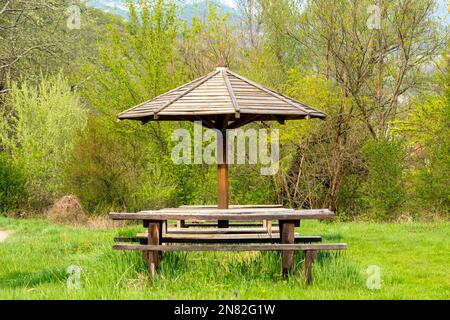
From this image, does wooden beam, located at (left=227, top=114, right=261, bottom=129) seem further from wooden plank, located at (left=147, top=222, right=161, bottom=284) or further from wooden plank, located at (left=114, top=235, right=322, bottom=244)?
wooden plank, located at (left=147, top=222, right=161, bottom=284)

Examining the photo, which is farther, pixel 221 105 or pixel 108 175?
pixel 108 175

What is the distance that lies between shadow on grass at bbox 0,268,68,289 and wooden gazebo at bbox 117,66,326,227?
223 centimetres

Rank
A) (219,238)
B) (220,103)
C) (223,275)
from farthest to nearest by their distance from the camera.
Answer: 1. (220,103)
2. (219,238)
3. (223,275)

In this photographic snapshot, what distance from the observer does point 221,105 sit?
859cm

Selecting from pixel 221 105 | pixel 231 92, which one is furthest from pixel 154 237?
pixel 231 92

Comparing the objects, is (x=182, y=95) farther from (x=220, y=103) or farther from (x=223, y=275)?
(x=223, y=275)

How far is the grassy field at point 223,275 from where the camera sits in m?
6.81

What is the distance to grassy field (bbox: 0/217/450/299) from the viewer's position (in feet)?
22.3

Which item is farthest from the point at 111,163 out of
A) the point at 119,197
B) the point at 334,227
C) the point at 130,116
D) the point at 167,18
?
the point at 130,116

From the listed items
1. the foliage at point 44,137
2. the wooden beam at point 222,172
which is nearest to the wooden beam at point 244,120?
the wooden beam at point 222,172

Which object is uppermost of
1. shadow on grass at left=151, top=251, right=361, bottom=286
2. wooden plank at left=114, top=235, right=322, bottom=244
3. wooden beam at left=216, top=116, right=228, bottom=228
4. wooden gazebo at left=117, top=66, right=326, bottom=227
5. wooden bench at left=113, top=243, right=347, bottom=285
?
wooden gazebo at left=117, top=66, right=326, bottom=227

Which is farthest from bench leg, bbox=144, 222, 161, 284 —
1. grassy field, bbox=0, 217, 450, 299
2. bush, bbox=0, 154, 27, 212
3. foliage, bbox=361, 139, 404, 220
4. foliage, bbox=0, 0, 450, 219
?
bush, bbox=0, 154, 27, 212

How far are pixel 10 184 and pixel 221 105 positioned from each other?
42.5ft
